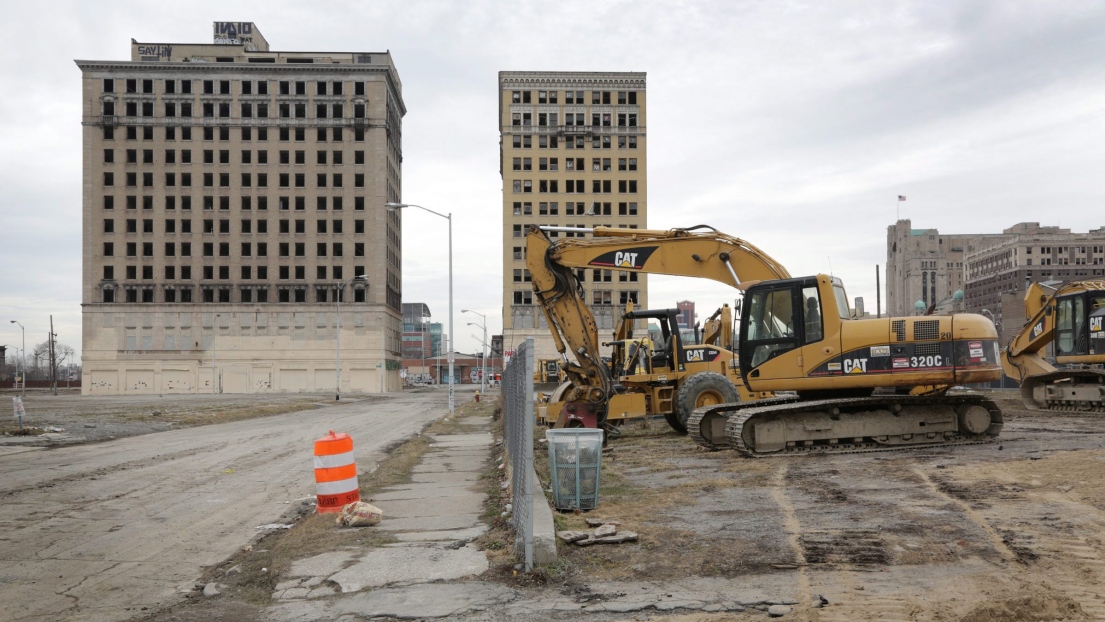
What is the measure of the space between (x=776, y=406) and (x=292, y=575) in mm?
10117

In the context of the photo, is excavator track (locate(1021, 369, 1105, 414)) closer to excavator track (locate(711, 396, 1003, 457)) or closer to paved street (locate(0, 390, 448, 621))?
excavator track (locate(711, 396, 1003, 457))

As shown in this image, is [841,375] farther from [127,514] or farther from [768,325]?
[127,514]

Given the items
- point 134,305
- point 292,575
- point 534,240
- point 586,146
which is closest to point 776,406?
point 534,240

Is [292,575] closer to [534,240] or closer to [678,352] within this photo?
[534,240]

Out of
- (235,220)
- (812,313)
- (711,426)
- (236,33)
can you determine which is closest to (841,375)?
(812,313)

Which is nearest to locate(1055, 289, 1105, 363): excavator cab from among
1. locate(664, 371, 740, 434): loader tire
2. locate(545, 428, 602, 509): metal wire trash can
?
locate(664, 371, 740, 434): loader tire

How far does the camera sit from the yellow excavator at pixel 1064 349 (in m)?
26.1

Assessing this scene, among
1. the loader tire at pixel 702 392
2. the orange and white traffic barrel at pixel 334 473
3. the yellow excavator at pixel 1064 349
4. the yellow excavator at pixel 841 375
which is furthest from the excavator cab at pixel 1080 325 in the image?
the orange and white traffic barrel at pixel 334 473

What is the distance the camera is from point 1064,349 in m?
27.4

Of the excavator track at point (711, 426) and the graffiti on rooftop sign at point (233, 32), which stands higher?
the graffiti on rooftop sign at point (233, 32)

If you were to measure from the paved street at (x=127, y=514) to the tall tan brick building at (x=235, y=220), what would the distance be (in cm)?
8141

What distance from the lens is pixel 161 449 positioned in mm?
23203

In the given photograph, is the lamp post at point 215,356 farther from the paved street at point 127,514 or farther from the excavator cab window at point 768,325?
the excavator cab window at point 768,325

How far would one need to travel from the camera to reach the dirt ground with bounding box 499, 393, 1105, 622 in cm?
720
